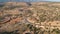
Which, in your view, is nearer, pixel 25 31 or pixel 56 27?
pixel 25 31

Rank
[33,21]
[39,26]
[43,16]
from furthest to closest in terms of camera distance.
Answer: [43,16] → [33,21] → [39,26]

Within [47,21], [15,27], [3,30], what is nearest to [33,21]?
[47,21]

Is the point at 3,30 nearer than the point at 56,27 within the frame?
Yes

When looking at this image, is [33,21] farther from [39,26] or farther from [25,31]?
[25,31]

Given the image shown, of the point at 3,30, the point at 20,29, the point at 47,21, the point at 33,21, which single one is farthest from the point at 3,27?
the point at 47,21

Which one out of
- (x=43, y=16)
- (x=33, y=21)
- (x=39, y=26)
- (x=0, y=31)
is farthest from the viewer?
(x=43, y=16)

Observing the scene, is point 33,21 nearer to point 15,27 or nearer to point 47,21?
point 47,21

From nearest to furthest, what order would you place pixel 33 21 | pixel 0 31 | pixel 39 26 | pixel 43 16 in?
pixel 0 31, pixel 39 26, pixel 33 21, pixel 43 16

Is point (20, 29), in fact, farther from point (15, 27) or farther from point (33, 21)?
point (33, 21)

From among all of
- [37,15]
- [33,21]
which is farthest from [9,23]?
[37,15]
